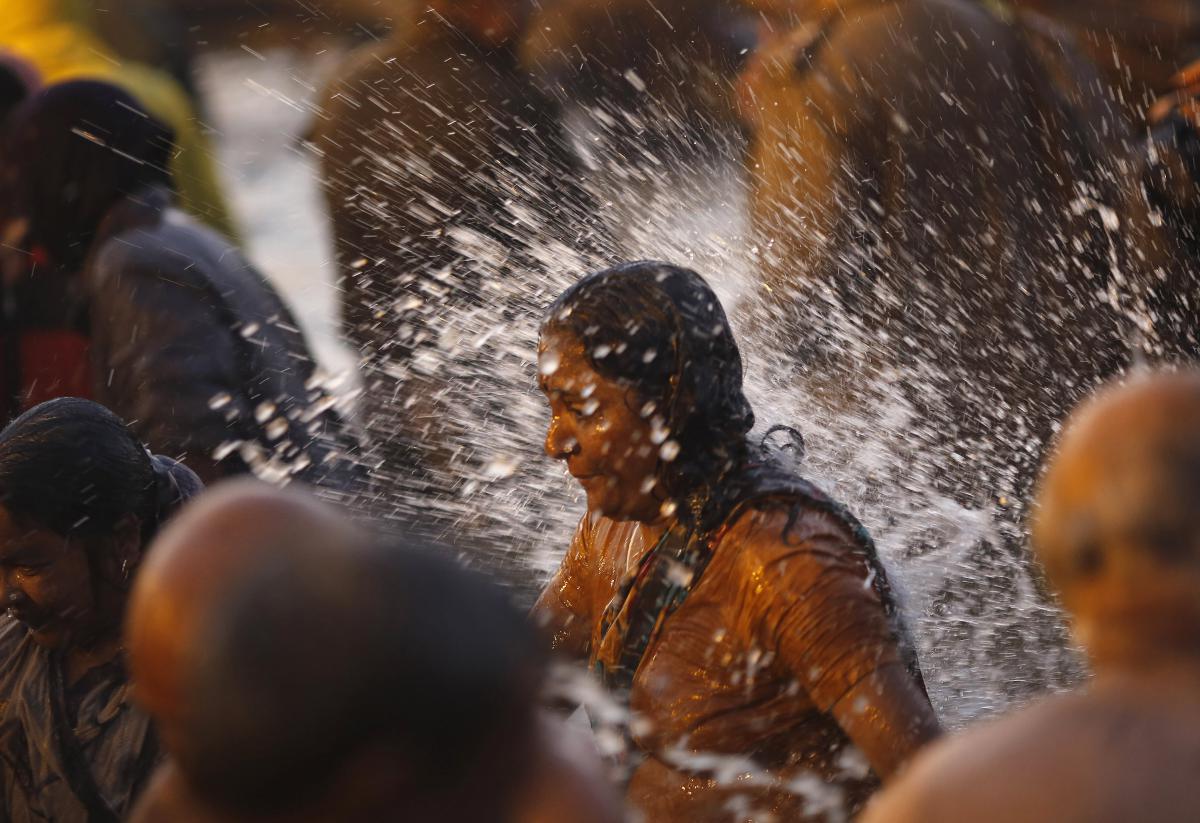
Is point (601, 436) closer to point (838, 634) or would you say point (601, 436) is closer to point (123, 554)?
point (838, 634)

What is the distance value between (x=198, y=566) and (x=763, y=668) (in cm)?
163

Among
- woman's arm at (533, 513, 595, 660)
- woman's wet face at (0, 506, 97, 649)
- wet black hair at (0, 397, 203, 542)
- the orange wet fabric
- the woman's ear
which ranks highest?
the orange wet fabric

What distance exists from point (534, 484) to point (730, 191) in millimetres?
1706

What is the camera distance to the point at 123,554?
3008 mm

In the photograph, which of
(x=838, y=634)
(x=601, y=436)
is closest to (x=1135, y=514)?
(x=838, y=634)

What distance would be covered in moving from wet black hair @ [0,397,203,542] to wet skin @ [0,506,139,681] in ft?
0.09

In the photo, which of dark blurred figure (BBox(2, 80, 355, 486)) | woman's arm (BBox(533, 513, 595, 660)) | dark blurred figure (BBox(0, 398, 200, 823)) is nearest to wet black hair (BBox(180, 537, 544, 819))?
dark blurred figure (BBox(0, 398, 200, 823))

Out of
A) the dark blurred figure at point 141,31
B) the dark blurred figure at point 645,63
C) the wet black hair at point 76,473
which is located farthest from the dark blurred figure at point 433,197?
the dark blurred figure at point 141,31

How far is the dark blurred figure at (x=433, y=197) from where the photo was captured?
5.06 m

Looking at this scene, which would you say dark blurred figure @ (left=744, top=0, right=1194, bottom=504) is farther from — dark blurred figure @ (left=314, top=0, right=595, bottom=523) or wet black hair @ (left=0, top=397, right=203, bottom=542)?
wet black hair @ (left=0, top=397, right=203, bottom=542)

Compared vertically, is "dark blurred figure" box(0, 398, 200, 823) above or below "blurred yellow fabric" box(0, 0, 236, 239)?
above

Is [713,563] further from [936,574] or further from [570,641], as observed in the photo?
[936,574]

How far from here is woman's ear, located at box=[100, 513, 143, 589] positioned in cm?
299

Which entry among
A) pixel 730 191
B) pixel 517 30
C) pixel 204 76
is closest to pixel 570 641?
pixel 517 30
